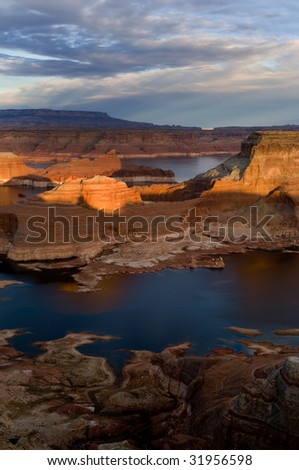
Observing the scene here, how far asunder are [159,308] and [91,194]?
72.9ft

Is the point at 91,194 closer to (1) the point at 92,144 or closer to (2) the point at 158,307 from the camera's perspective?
(2) the point at 158,307

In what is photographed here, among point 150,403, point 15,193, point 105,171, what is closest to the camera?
point 150,403

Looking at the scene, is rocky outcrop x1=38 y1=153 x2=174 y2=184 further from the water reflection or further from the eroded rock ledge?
the eroded rock ledge

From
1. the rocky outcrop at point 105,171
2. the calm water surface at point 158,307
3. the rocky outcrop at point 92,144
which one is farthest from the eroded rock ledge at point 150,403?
the rocky outcrop at point 92,144

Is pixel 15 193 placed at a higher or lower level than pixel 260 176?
lower

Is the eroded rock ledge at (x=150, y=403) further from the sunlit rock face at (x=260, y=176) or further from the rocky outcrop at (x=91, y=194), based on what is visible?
the sunlit rock face at (x=260, y=176)

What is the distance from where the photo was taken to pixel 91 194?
51500 millimetres

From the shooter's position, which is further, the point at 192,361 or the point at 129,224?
the point at 129,224

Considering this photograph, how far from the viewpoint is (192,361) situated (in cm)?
2023

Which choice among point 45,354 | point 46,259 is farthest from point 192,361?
point 46,259

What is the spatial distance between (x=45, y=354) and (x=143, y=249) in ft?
68.6

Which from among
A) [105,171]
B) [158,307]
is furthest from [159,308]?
[105,171]

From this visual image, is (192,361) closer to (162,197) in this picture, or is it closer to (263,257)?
(263,257)

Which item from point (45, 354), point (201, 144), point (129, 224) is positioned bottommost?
point (45, 354)
